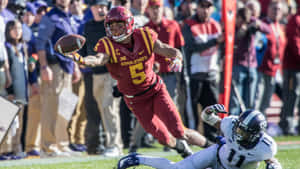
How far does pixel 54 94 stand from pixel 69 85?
0.23 metres

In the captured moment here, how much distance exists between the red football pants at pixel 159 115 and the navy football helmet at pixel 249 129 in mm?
1325

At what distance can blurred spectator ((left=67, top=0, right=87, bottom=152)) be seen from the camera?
333 inches

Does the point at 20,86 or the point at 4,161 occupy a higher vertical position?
the point at 20,86

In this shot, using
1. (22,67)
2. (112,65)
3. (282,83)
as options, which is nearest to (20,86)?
(22,67)

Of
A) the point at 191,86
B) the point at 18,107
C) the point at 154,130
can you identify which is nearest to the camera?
the point at 154,130

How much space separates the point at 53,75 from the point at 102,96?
2.27 ft

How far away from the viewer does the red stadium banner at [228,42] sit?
27.9ft

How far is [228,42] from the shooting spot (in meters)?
8.50

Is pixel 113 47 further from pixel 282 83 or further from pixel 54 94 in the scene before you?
pixel 282 83

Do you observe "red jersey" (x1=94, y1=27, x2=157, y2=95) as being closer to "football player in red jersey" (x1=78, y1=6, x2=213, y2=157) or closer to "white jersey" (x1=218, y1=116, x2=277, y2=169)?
"football player in red jersey" (x1=78, y1=6, x2=213, y2=157)

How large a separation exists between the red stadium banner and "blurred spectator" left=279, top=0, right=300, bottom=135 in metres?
1.93

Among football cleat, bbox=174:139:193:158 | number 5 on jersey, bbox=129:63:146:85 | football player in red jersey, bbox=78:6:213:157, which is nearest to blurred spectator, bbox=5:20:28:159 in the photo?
football player in red jersey, bbox=78:6:213:157

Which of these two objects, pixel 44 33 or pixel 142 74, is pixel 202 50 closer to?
pixel 44 33

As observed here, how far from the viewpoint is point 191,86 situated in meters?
8.55
